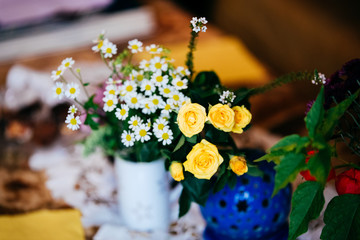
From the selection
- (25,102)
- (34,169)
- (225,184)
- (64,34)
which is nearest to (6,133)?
(25,102)

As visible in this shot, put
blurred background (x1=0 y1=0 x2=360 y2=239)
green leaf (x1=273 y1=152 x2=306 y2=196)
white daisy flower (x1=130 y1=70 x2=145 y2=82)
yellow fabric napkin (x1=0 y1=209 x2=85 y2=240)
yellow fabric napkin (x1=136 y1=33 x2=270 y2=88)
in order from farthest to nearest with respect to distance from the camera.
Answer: yellow fabric napkin (x1=136 y1=33 x2=270 y2=88)
blurred background (x1=0 y1=0 x2=360 y2=239)
yellow fabric napkin (x1=0 y1=209 x2=85 y2=240)
white daisy flower (x1=130 y1=70 x2=145 y2=82)
green leaf (x1=273 y1=152 x2=306 y2=196)

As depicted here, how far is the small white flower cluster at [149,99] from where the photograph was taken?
631 millimetres

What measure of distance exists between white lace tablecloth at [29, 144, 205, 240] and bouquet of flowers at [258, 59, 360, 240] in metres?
0.35

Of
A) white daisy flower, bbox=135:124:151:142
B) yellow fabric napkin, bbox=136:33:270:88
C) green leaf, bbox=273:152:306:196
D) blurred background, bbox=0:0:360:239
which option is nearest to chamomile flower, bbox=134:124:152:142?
white daisy flower, bbox=135:124:151:142

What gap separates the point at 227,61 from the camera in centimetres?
148

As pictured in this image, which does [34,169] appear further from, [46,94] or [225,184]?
[225,184]

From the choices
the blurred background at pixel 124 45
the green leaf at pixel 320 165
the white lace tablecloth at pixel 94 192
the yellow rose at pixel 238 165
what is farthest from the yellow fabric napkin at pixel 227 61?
the green leaf at pixel 320 165

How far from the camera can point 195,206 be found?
92cm

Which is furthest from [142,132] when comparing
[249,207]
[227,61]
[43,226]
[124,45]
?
[124,45]

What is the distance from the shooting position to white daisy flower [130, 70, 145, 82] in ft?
2.27

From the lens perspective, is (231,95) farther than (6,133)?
No

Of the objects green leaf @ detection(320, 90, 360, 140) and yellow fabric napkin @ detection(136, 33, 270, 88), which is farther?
yellow fabric napkin @ detection(136, 33, 270, 88)

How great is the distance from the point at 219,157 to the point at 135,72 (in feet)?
0.76

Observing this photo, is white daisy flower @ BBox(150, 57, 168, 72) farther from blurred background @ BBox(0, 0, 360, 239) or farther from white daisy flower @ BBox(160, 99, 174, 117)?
blurred background @ BBox(0, 0, 360, 239)
